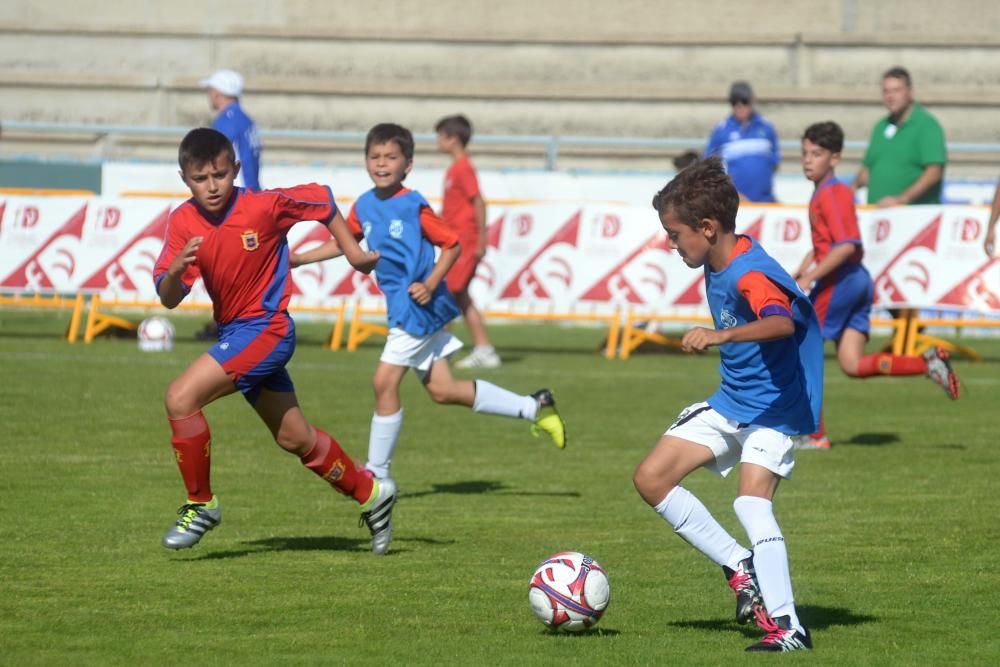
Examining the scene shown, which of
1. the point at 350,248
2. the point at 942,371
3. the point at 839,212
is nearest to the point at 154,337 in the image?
the point at 839,212

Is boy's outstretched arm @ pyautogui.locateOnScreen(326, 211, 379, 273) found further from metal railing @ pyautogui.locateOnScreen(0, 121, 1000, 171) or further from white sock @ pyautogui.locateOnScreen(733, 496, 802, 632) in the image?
metal railing @ pyautogui.locateOnScreen(0, 121, 1000, 171)

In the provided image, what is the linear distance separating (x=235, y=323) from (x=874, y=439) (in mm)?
5418

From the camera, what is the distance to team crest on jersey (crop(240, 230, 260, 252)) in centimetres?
789

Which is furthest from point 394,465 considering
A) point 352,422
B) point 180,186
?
point 180,186

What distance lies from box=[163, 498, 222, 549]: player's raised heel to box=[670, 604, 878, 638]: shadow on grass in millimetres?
2153

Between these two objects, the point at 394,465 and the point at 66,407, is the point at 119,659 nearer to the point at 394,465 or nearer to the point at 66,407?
the point at 394,465

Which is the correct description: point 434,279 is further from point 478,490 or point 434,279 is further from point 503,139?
point 503,139

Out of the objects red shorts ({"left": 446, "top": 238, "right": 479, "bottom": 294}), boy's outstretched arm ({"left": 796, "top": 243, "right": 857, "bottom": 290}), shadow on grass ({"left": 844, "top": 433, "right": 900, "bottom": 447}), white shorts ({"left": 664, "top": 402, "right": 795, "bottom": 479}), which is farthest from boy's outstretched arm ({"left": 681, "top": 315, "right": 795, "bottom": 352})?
red shorts ({"left": 446, "top": 238, "right": 479, "bottom": 294})

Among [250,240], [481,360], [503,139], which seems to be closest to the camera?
[250,240]

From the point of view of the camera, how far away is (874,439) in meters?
12.0

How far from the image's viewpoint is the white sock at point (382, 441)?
31.2 feet

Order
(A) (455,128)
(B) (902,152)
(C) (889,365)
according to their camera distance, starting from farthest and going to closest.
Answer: (A) (455,128) < (B) (902,152) < (C) (889,365)

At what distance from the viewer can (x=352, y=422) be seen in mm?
12594

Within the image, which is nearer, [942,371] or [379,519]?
[379,519]
